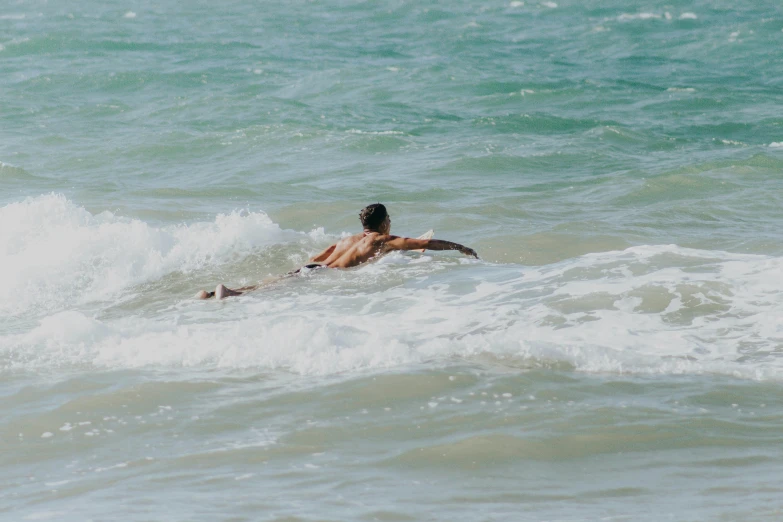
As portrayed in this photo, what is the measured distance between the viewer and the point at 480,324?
22.8ft

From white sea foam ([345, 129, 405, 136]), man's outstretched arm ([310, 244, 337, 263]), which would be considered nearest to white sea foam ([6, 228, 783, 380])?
man's outstretched arm ([310, 244, 337, 263])

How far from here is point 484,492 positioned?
4.30 m

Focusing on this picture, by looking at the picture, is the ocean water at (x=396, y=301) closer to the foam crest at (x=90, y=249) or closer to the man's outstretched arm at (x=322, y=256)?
the foam crest at (x=90, y=249)

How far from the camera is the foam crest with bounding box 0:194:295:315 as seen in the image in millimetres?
8812

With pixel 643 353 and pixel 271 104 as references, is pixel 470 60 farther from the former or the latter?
pixel 643 353

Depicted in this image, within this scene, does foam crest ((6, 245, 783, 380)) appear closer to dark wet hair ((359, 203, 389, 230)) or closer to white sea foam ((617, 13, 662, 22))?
dark wet hair ((359, 203, 389, 230))

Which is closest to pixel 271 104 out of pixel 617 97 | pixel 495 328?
pixel 617 97

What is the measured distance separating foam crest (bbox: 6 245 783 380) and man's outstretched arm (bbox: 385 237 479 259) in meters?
0.21

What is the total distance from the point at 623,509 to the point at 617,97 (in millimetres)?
16469

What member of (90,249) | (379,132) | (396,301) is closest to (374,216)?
(396,301)

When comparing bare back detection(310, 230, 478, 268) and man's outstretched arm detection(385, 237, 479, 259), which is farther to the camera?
bare back detection(310, 230, 478, 268)

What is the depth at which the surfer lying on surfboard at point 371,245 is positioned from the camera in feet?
28.7

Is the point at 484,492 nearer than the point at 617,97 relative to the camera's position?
Yes

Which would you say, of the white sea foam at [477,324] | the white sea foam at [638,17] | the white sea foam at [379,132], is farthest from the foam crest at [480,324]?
the white sea foam at [638,17]
